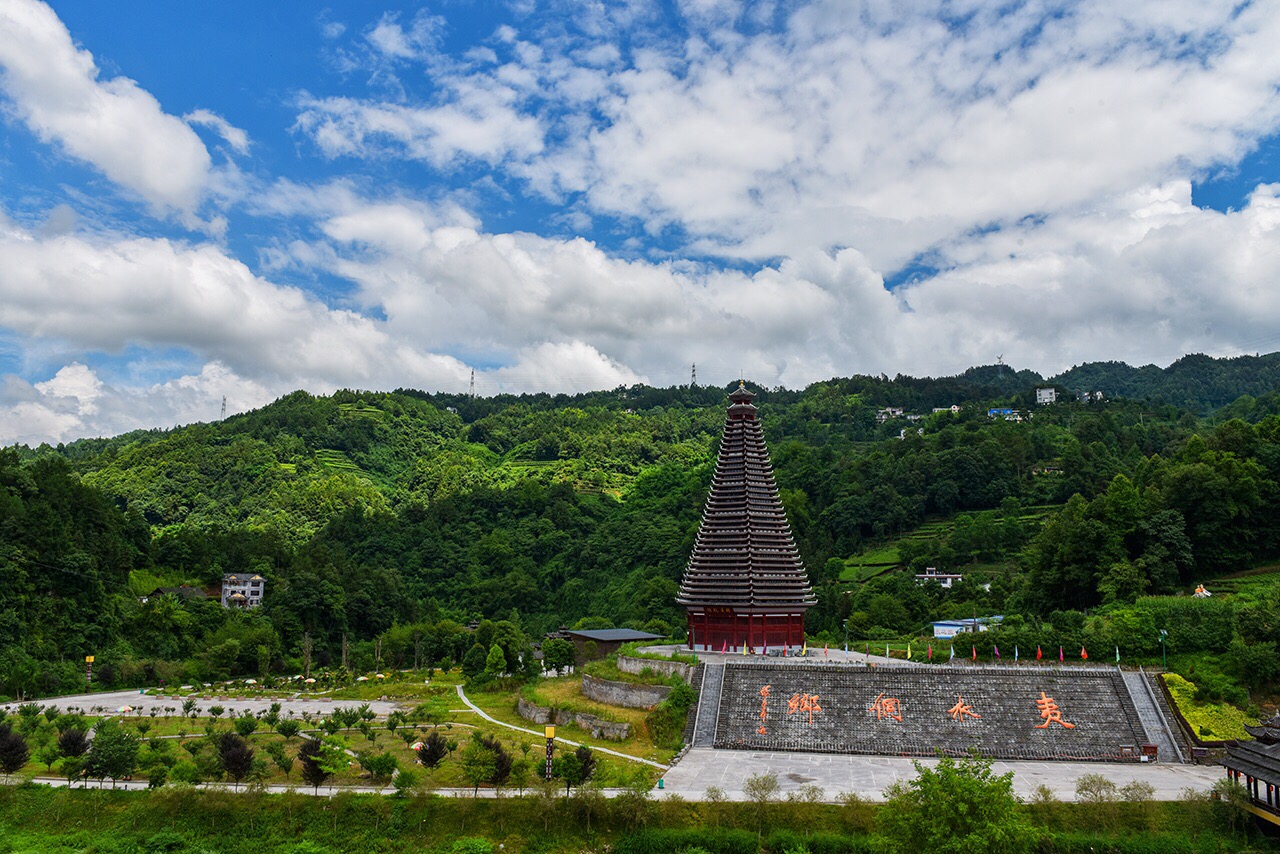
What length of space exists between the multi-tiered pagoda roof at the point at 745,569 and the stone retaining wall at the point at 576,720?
8057 mm

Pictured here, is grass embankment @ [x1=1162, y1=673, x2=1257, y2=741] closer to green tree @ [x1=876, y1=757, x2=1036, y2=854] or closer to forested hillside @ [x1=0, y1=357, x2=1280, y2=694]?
forested hillside @ [x1=0, y1=357, x2=1280, y2=694]

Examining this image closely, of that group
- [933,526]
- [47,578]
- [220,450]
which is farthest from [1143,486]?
[220,450]

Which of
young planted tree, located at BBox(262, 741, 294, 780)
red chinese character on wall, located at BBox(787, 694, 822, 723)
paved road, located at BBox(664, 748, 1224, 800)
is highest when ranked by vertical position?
red chinese character on wall, located at BBox(787, 694, 822, 723)

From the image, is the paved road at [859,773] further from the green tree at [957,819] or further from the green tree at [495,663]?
the green tree at [495,663]

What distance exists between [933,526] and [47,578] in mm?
66039

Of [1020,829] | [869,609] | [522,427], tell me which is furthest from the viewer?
[522,427]

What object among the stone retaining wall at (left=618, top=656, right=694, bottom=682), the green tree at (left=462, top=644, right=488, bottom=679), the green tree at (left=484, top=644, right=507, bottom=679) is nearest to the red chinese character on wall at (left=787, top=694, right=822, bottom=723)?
the stone retaining wall at (left=618, top=656, right=694, bottom=682)

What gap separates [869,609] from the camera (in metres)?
54.1

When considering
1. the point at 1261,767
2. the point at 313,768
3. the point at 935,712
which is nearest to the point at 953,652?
the point at 935,712

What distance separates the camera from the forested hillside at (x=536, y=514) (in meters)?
44.7

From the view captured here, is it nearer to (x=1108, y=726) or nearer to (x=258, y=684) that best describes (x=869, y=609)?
(x=1108, y=726)

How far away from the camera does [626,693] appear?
33969mm

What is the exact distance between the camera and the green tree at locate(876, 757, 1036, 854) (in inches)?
685

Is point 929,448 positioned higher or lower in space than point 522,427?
lower
